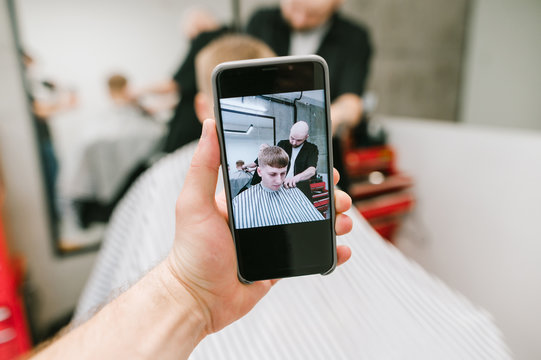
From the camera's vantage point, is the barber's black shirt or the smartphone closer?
the smartphone

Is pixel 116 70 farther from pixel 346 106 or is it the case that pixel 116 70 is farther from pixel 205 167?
pixel 205 167

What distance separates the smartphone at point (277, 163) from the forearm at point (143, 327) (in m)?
0.12

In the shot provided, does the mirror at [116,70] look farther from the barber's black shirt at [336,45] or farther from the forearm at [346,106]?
the forearm at [346,106]

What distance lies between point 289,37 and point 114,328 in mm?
1066

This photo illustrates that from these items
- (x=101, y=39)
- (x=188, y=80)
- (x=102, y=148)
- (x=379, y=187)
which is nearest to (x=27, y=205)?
(x=102, y=148)

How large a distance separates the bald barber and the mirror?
121cm

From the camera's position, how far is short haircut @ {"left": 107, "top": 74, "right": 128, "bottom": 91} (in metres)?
1.36

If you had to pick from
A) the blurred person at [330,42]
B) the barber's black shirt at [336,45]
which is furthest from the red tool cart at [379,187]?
the barber's black shirt at [336,45]

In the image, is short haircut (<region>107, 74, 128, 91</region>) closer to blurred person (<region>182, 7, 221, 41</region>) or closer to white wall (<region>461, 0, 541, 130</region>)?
blurred person (<region>182, 7, 221, 41</region>)

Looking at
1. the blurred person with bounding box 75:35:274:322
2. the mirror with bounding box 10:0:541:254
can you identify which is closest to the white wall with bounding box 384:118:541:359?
the mirror with bounding box 10:0:541:254

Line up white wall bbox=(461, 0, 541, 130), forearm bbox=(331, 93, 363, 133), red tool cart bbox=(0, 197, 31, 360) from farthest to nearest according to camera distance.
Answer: white wall bbox=(461, 0, 541, 130) → forearm bbox=(331, 93, 363, 133) → red tool cart bbox=(0, 197, 31, 360)

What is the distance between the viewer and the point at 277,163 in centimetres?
42

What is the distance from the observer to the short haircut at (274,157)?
415 millimetres

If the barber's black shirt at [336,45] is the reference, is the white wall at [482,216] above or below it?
below
